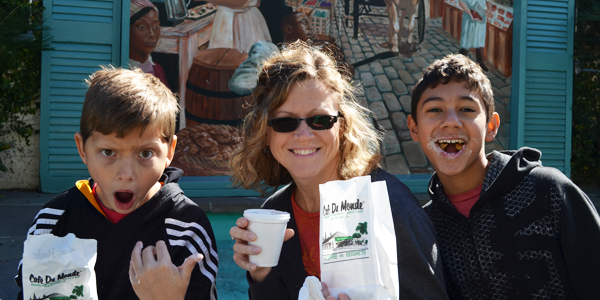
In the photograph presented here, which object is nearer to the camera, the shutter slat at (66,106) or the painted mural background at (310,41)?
the shutter slat at (66,106)

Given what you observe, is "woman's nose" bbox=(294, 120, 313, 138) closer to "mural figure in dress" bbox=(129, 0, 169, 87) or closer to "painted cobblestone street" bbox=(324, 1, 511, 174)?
"mural figure in dress" bbox=(129, 0, 169, 87)

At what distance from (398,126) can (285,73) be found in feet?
19.6

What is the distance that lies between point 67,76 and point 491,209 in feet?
20.1

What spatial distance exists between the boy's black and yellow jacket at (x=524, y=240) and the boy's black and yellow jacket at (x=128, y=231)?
1126 mm

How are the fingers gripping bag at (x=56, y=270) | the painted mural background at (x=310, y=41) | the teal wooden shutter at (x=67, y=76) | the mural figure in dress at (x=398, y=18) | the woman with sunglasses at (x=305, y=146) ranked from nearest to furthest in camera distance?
1. the fingers gripping bag at (x=56, y=270)
2. the woman with sunglasses at (x=305, y=146)
3. the teal wooden shutter at (x=67, y=76)
4. the painted mural background at (x=310, y=41)
5. the mural figure in dress at (x=398, y=18)

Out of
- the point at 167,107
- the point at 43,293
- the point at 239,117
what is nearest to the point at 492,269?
the point at 167,107

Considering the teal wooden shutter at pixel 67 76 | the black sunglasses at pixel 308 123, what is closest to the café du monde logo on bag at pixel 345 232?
the black sunglasses at pixel 308 123

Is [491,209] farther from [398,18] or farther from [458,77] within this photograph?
[398,18]

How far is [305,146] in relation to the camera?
2.00 metres

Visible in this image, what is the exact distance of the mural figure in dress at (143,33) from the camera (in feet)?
21.4

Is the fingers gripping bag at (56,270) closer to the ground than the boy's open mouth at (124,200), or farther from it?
closer to the ground

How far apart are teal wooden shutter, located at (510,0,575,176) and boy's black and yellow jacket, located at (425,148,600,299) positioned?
6369 millimetres

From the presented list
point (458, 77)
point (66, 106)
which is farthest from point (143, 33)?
point (458, 77)

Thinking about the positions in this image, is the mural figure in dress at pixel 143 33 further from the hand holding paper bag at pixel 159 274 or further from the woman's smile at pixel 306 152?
the hand holding paper bag at pixel 159 274
